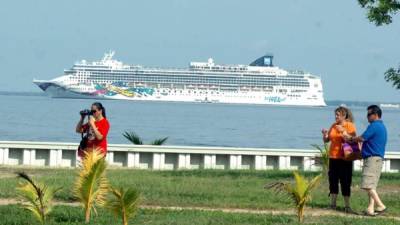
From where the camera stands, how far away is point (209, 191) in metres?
13.5

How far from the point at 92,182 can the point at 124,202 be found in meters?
0.57

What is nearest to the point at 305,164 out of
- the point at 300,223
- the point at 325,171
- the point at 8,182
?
the point at 325,171

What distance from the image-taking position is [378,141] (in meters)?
11.3

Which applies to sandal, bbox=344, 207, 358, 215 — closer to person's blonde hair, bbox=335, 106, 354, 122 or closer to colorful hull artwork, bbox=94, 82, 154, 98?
person's blonde hair, bbox=335, 106, 354, 122

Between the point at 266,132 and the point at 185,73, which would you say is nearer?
the point at 266,132

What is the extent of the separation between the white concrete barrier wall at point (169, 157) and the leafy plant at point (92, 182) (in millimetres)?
9975

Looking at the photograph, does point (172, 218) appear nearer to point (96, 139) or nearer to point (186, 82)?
point (96, 139)

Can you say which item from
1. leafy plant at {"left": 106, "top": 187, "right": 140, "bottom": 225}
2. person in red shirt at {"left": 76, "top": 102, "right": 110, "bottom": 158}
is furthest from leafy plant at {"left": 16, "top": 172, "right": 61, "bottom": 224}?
person in red shirt at {"left": 76, "top": 102, "right": 110, "bottom": 158}

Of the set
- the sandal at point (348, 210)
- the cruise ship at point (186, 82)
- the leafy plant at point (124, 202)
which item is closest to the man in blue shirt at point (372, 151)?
the sandal at point (348, 210)

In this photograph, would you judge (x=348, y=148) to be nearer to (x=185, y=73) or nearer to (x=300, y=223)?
(x=300, y=223)

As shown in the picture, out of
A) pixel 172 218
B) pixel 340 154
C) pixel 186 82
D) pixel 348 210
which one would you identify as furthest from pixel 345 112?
pixel 186 82

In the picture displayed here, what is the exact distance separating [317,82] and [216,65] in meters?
15.1

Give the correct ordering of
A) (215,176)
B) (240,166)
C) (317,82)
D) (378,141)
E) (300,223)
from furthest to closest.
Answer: (317,82)
(240,166)
(215,176)
(378,141)
(300,223)

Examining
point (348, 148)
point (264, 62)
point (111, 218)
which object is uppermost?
point (264, 62)
